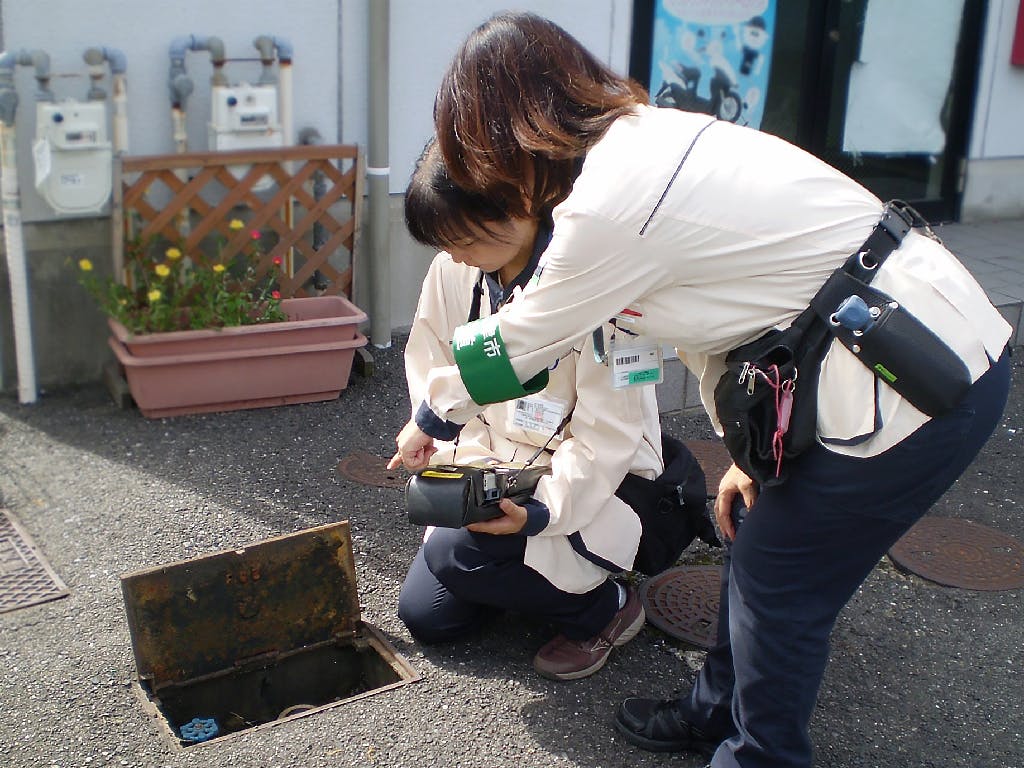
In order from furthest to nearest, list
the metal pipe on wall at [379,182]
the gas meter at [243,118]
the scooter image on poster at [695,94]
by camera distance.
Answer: the scooter image on poster at [695,94] < the metal pipe on wall at [379,182] < the gas meter at [243,118]

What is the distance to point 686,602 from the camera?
3246mm

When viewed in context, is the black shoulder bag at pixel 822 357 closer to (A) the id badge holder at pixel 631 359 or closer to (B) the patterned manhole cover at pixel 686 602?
(A) the id badge holder at pixel 631 359

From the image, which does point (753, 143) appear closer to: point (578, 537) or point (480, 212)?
point (480, 212)

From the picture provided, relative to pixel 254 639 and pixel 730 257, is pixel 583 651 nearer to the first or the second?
pixel 254 639

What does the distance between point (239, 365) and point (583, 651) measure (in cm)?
212

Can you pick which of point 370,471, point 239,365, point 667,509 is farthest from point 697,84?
point 667,509

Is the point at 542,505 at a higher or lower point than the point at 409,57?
lower

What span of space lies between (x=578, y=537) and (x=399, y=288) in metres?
2.84

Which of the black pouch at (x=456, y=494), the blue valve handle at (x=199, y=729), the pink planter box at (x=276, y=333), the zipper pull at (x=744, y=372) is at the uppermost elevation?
the zipper pull at (x=744, y=372)

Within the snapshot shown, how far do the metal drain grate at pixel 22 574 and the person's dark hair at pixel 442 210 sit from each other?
1.59m

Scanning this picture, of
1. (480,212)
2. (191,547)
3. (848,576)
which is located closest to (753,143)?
(480,212)

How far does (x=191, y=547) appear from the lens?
343cm

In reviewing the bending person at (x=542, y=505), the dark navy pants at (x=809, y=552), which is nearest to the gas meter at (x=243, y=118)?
the bending person at (x=542, y=505)

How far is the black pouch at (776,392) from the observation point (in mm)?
1916
